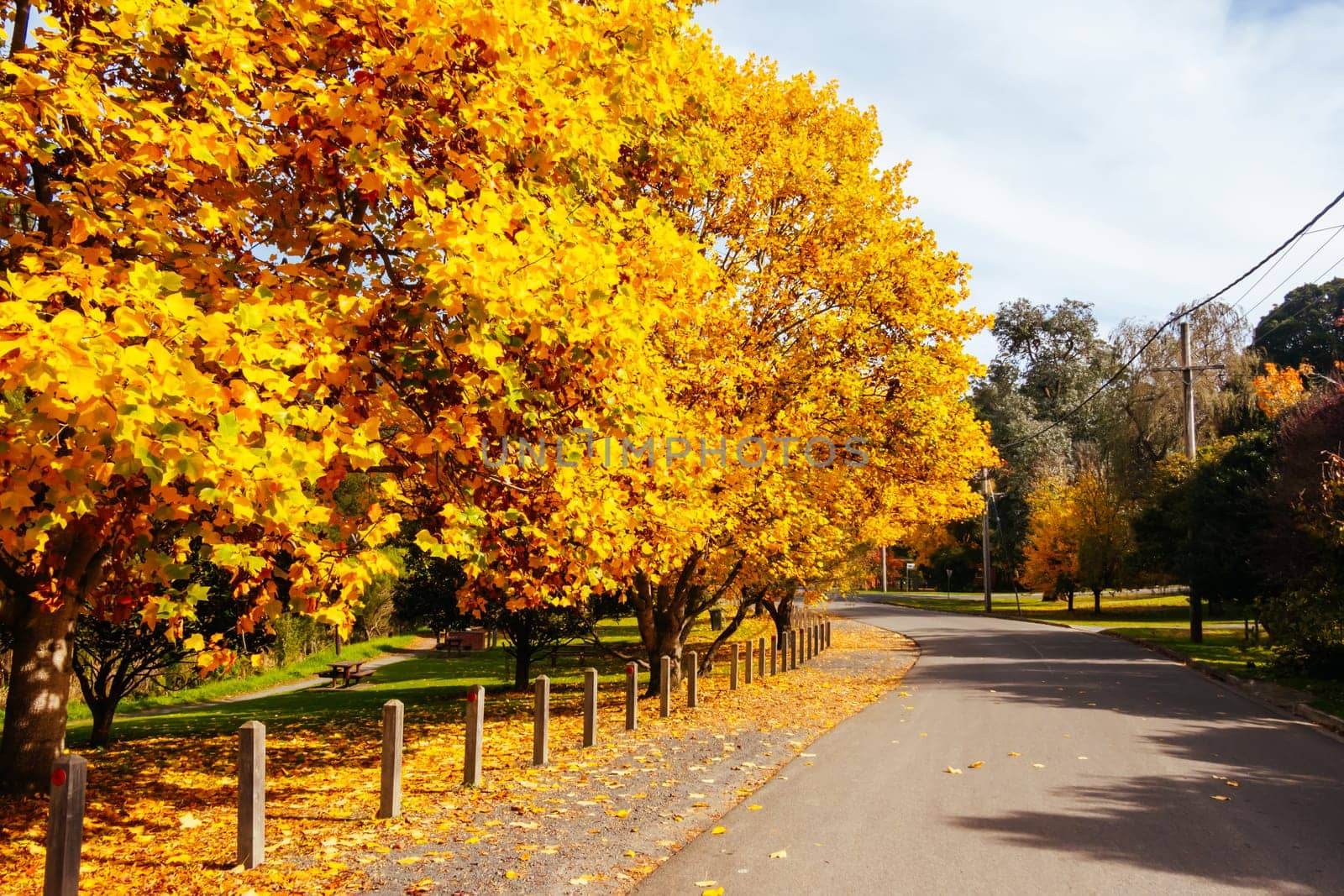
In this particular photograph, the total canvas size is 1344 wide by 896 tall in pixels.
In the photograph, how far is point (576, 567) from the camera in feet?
23.3

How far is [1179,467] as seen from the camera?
3003cm

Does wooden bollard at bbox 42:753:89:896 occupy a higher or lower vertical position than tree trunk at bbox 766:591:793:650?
higher

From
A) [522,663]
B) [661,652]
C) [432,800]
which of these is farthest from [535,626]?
[432,800]

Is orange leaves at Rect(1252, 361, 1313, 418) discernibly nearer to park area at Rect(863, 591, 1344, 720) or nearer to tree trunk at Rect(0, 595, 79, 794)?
park area at Rect(863, 591, 1344, 720)

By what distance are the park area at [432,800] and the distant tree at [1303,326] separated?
59.6m

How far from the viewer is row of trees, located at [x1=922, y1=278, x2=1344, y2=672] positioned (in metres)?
17.4

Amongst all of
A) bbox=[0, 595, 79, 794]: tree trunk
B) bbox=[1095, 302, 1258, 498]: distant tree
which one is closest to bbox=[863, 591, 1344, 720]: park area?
bbox=[1095, 302, 1258, 498]: distant tree

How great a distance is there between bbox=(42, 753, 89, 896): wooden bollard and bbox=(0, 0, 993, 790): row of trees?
113 cm

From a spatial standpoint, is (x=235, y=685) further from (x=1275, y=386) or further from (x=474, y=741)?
(x=1275, y=386)

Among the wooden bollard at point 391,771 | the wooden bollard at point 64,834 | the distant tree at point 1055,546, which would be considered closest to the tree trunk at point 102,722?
the wooden bollard at point 391,771

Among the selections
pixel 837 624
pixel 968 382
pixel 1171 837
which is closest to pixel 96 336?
pixel 1171 837

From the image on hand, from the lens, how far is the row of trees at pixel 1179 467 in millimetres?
17438

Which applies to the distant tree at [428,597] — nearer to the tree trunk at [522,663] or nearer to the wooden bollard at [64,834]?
the tree trunk at [522,663]

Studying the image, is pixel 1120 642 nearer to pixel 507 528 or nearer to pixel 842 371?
pixel 842 371
